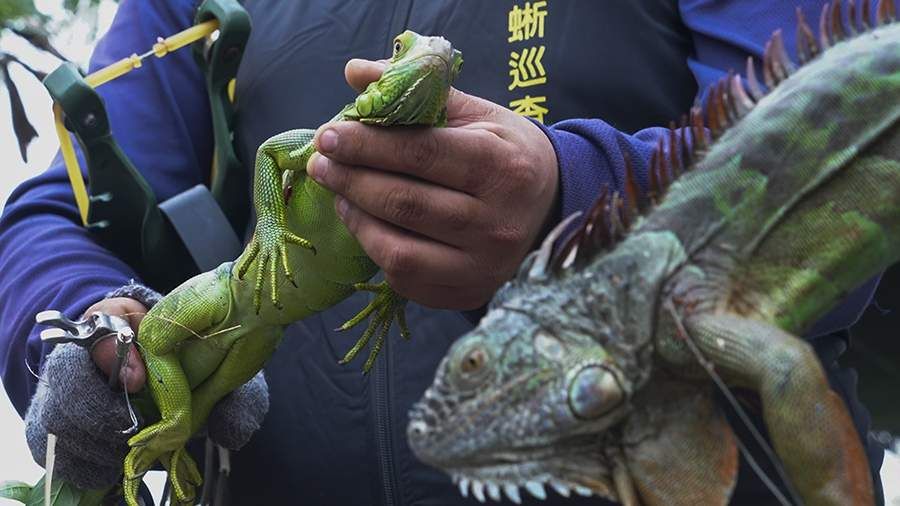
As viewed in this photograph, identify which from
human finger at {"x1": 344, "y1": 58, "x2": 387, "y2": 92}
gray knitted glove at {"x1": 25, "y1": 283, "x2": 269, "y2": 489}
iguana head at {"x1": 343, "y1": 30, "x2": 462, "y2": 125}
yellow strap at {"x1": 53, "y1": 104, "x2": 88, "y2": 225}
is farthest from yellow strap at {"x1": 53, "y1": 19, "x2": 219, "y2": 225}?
iguana head at {"x1": 343, "y1": 30, "x2": 462, "y2": 125}

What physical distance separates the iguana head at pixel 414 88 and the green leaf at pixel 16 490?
953 millimetres

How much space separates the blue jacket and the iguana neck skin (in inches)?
14.5

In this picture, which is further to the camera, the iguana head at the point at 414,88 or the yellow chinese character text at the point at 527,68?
the yellow chinese character text at the point at 527,68

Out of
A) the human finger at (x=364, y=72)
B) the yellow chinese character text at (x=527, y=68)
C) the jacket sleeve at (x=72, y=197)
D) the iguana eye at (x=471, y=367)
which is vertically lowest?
the jacket sleeve at (x=72, y=197)

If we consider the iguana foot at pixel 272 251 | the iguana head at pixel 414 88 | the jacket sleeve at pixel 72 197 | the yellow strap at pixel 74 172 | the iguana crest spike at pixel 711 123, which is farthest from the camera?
the yellow strap at pixel 74 172

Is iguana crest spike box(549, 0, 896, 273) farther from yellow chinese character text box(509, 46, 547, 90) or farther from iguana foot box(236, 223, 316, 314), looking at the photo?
yellow chinese character text box(509, 46, 547, 90)

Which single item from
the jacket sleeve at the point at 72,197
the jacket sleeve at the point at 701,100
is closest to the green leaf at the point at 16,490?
the jacket sleeve at the point at 72,197

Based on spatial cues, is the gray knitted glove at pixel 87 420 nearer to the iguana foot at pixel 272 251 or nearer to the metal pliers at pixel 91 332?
the metal pliers at pixel 91 332

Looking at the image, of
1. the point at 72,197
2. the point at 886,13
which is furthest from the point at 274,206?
the point at 72,197

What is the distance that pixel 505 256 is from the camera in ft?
5.32

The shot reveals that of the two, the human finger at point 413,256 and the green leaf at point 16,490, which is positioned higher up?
the human finger at point 413,256

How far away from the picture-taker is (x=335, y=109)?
2.54m

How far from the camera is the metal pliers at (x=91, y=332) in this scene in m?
1.89

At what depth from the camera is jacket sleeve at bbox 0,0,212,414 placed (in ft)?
8.23
